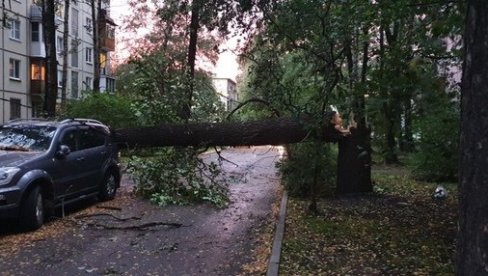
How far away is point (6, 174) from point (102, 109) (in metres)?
13.6

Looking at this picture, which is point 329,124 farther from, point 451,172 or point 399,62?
point 451,172

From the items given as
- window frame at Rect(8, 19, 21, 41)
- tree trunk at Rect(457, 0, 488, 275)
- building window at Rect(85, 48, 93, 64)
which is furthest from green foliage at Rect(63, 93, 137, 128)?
building window at Rect(85, 48, 93, 64)

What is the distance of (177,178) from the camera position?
42.3ft

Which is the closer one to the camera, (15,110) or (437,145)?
(437,145)

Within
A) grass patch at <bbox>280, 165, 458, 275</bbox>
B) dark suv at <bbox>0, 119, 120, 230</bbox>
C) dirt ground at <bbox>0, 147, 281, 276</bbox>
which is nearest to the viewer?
grass patch at <bbox>280, 165, 458, 275</bbox>

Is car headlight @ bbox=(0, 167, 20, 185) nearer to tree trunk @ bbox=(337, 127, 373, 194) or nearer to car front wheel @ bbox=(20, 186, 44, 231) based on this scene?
car front wheel @ bbox=(20, 186, 44, 231)

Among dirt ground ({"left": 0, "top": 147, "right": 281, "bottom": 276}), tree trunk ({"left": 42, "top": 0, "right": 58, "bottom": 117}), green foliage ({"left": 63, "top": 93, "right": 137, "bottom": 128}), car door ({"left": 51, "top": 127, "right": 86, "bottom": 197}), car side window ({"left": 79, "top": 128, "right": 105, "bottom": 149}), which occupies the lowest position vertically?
dirt ground ({"left": 0, "top": 147, "right": 281, "bottom": 276})

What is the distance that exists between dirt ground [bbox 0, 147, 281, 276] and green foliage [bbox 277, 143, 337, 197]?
889 mm

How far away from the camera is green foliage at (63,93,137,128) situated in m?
21.6

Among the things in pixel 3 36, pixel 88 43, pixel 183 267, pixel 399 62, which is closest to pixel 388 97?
pixel 399 62

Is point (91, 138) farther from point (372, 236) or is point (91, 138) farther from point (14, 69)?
point (14, 69)

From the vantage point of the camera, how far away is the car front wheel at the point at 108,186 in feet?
40.2

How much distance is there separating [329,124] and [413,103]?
2.04 metres

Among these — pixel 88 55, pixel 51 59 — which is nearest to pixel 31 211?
pixel 51 59
